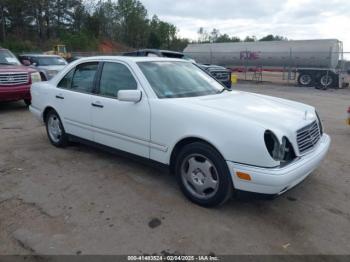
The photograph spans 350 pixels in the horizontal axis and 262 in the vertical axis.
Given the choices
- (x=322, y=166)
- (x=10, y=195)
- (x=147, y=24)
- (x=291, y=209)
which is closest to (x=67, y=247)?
(x=10, y=195)

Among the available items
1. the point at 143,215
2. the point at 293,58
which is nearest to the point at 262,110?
the point at 143,215

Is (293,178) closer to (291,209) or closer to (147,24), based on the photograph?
(291,209)

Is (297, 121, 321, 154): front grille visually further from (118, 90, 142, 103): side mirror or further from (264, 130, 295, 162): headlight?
(118, 90, 142, 103): side mirror

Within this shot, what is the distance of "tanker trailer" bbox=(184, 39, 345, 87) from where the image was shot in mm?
21453

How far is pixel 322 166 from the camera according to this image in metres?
5.12

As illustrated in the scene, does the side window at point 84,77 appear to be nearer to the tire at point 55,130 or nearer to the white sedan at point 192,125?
the white sedan at point 192,125

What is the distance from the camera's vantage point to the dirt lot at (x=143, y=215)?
3.10m

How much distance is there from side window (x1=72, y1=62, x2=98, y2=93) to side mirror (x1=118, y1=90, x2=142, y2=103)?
1087mm

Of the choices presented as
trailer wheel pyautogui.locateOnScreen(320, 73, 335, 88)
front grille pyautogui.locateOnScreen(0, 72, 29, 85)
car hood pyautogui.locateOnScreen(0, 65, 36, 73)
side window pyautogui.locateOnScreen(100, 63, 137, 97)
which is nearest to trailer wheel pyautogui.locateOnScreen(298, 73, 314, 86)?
trailer wheel pyautogui.locateOnScreen(320, 73, 335, 88)

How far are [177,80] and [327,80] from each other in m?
19.3

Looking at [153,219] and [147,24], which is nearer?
[153,219]

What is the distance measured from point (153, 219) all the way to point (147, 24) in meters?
71.0

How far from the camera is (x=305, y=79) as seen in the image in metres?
22.7

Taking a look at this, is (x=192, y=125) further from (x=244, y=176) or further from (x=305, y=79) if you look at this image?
(x=305, y=79)
